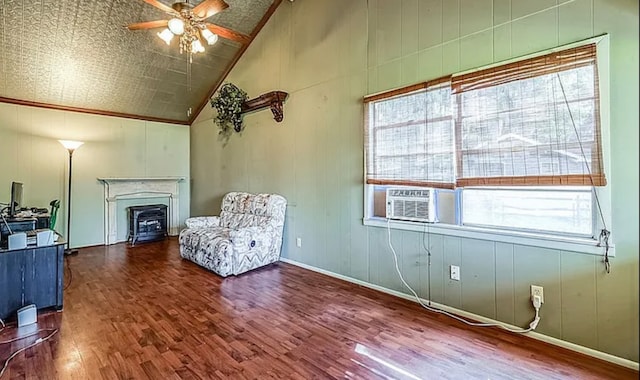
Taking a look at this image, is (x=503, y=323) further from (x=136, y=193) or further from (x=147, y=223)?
(x=136, y=193)

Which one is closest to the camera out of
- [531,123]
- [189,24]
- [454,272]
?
[531,123]

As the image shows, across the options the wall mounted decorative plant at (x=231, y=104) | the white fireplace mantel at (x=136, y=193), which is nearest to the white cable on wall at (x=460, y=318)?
the wall mounted decorative plant at (x=231, y=104)

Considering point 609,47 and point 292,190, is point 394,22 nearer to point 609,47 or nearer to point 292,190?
point 609,47

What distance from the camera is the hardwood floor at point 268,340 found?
2123 mm

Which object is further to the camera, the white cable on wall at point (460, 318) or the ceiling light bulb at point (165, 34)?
the ceiling light bulb at point (165, 34)

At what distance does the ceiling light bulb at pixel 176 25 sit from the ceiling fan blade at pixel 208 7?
169 millimetres

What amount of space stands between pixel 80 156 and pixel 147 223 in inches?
63.3

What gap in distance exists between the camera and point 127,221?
248 inches

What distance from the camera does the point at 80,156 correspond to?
5770 mm

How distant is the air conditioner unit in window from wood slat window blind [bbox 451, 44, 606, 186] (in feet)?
1.17

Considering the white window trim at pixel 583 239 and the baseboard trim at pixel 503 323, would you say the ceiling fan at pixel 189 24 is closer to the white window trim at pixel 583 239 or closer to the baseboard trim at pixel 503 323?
the white window trim at pixel 583 239

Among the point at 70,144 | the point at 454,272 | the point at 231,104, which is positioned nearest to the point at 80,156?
the point at 70,144

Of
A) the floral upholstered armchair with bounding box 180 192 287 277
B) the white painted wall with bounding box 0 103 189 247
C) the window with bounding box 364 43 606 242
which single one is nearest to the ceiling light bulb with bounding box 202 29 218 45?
the window with bounding box 364 43 606 242

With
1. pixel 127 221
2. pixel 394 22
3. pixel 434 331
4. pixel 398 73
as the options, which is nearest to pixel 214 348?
pixel 434 331
